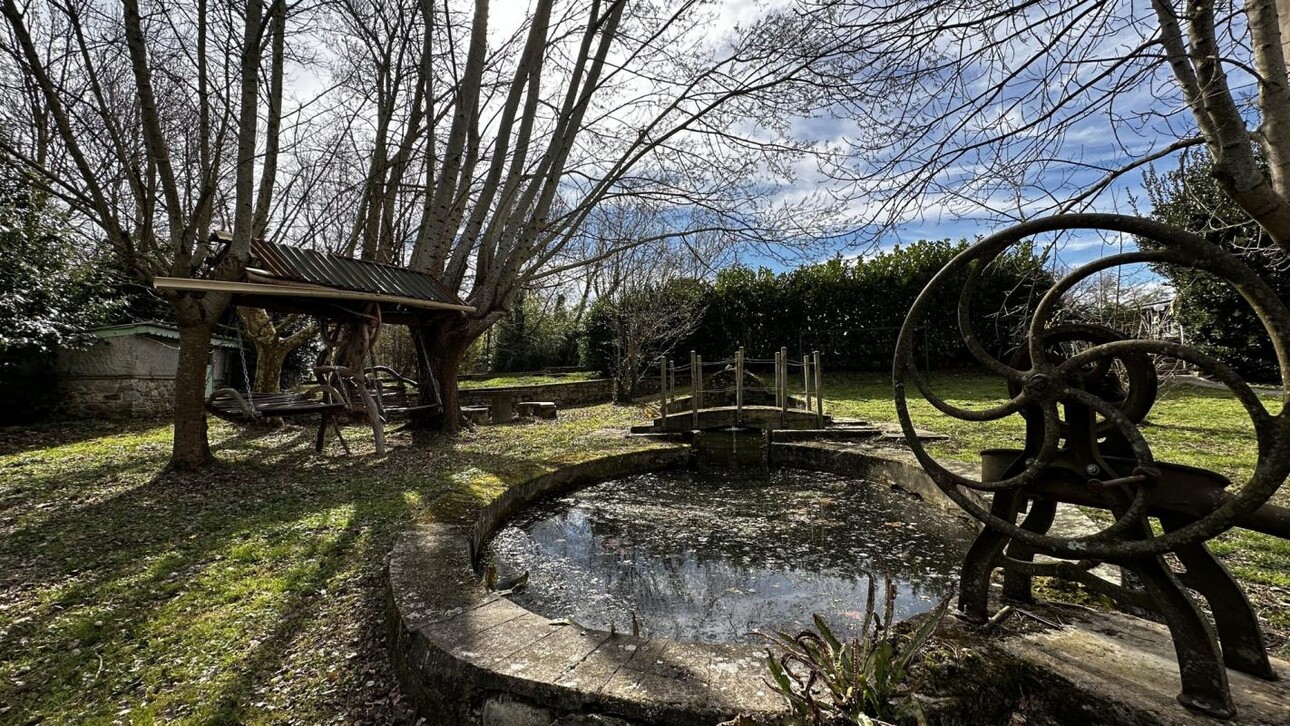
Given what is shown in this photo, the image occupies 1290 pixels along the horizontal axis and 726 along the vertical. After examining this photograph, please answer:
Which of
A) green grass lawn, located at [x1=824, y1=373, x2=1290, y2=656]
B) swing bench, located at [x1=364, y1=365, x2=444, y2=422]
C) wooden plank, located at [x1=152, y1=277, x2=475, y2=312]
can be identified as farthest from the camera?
swing bench, located at [x1=364, y1=365, x2=444, y2=422]

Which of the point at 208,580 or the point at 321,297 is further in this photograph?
the point at 321,297

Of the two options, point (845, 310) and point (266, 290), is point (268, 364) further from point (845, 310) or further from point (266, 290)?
point (845, 310)

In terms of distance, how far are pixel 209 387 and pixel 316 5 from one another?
392 inches

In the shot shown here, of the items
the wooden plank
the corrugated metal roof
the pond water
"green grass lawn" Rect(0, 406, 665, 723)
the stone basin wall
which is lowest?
the pond water

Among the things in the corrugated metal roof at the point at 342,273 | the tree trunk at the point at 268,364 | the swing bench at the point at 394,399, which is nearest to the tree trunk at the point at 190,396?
the corrugated metal roof at the point at 342,273

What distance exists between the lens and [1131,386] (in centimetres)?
186

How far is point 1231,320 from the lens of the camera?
10469 millimetres

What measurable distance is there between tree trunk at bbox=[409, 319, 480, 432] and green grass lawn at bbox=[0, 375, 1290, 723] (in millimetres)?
1511

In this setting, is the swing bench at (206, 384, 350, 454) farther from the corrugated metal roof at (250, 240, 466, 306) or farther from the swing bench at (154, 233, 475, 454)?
the corrugated metal roof at (250, 240, 466, 306)

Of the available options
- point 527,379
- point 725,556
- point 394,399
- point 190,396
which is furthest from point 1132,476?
point 527,379

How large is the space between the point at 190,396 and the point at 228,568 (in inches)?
122

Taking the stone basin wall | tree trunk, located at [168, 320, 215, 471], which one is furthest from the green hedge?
the stone basin wall

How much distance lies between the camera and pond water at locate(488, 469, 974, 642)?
287cm

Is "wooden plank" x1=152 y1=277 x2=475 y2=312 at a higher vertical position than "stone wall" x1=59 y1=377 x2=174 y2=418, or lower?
higher
